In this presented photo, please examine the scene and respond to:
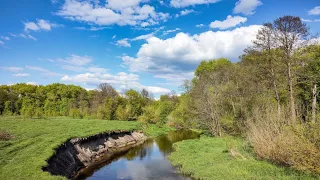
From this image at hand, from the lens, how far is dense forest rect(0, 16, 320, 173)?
16.8 metres

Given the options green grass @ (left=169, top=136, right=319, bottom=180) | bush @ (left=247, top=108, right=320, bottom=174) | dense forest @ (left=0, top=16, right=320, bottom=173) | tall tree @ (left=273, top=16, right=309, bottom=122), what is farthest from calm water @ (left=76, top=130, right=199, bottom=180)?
tall tree @ (left=273, top=16, right=309, bottom=122)

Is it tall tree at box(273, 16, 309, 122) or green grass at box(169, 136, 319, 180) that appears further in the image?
tall tree at box(273, 16, 309, 122)

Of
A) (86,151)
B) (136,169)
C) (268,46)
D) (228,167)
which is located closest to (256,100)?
(268,46)

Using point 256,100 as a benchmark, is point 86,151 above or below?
below

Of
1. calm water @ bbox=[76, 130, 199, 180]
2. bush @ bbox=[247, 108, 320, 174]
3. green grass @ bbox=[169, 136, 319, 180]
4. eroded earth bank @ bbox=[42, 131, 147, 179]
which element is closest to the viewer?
bush @ bbox=[247, 108, 320, 174]

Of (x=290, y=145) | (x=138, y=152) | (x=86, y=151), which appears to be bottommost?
(x=138, y=152)

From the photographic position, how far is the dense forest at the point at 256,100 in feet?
55.0

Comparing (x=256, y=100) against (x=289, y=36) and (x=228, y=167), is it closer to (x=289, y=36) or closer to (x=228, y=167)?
(x=289, y=36)

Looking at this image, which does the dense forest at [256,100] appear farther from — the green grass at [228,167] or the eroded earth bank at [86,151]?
the eroded earth bank at [86,151]

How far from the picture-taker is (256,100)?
3538 cm

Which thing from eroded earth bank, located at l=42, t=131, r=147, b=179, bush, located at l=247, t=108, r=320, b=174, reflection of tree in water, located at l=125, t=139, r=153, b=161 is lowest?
reflection of tree in water, located at l=125, t=139, r=153, b=161

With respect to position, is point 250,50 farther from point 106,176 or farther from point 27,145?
point 27,145

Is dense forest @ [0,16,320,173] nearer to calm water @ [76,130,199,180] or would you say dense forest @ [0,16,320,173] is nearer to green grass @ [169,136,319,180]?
green grass @ [169,136,319,180]

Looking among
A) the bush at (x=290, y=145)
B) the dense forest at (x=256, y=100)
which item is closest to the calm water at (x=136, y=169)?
the bush at (x=290, y=145)
